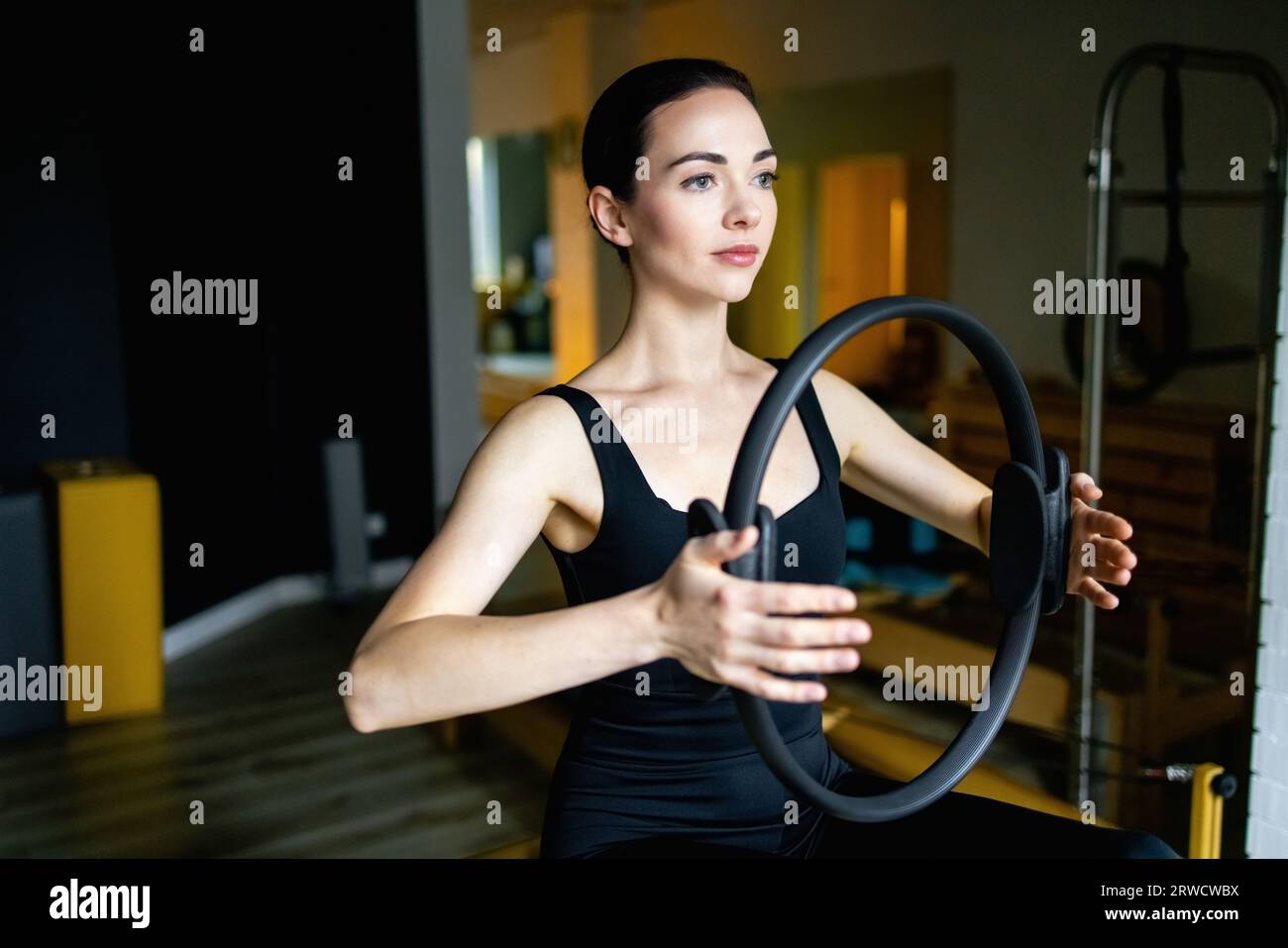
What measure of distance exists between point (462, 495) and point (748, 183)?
39cm

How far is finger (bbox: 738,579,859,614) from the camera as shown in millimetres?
770

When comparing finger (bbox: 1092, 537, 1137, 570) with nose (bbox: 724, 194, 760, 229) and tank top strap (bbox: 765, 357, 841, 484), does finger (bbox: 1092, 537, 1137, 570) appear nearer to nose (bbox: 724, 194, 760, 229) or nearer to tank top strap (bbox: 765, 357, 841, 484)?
tank top strap (bbox: 765, 357, 841, 484)

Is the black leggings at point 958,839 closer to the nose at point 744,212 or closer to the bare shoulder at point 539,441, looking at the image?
the bare shoulder at point 539,441

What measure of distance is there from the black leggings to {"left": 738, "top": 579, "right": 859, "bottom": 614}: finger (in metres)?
0.41

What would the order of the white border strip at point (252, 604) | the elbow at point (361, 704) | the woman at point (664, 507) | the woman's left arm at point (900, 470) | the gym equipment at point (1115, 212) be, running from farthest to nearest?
the white border strip at point (252, 604) → the gym equipment at point (1115, 212) → the woman's left arm at point (900, 470) → the woman at point (664, 507) → the elbow at point (361, 704)

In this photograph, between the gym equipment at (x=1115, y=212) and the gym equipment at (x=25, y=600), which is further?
the gym equipment at (x=25, y=600)

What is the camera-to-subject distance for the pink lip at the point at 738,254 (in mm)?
1115

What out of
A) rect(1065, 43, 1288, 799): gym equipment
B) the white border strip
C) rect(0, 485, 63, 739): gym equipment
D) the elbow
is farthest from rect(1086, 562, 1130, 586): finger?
rect(0, 485, 63, 739): gym equipment

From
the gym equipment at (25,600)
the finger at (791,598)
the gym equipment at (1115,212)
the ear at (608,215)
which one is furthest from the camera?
the gym equipment at (25,600)

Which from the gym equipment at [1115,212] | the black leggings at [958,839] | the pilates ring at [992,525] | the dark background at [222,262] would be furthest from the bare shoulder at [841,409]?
the dark background at [222,262]

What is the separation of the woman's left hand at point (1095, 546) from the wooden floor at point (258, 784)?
146cm

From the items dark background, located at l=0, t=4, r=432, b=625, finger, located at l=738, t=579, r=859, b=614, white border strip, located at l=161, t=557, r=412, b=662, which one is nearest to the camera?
finger, located at l=738, t=579, r=859, b=614
